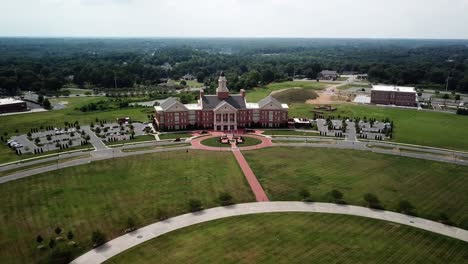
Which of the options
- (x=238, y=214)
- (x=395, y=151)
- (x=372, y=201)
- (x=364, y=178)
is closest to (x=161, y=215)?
(x=238, y=214)

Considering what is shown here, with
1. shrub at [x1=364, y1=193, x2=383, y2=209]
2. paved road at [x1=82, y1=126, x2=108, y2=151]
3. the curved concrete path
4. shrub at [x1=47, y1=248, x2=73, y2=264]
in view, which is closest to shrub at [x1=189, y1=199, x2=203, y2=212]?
the curved concrete path

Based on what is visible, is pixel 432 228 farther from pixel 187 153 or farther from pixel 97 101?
pixel 97 101

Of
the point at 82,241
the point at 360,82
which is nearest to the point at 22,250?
the point at 82,241

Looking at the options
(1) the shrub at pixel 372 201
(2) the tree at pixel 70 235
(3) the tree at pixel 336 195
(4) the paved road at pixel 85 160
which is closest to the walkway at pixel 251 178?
(3) the tree at pixel 336 195

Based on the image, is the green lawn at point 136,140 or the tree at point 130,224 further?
the green lawn at point 136,140

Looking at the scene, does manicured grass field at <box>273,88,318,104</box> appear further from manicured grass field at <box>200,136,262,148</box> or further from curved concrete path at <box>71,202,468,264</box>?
curved concrete path at <box>71,202,468,264</box>

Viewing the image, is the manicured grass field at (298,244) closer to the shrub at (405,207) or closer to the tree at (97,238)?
the tree at (97,238)

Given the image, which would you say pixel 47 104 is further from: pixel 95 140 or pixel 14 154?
pixel 14 154
